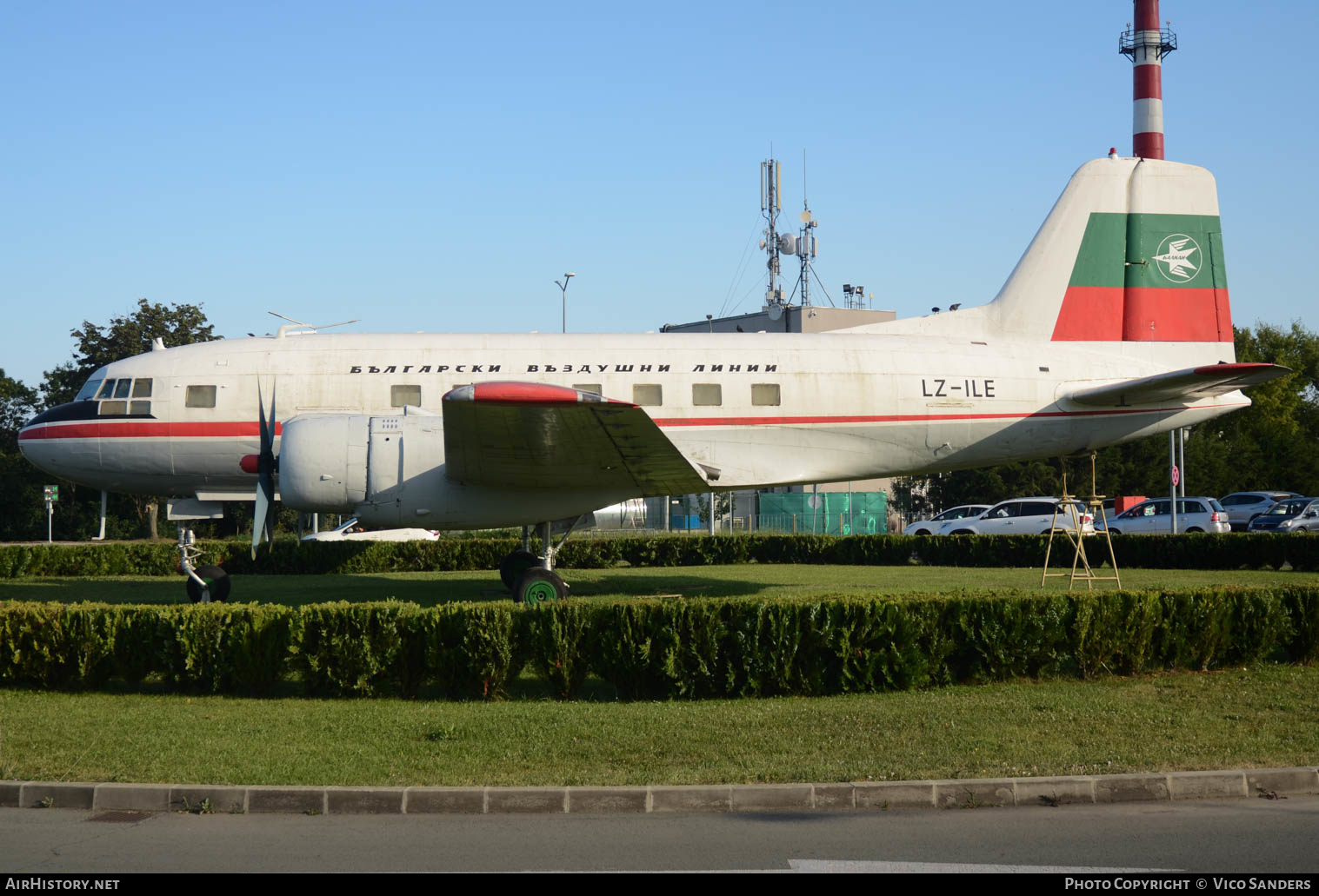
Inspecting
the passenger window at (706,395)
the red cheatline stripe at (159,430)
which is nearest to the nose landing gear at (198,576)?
the red cheatline stripe at (159,430)

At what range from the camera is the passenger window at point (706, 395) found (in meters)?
19.3

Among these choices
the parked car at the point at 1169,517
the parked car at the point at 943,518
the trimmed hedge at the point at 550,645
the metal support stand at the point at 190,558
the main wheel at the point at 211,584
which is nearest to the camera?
the trimmed hedge at the point at 550,645

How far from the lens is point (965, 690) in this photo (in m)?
11.8

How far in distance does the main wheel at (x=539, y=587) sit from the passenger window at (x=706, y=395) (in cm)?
401

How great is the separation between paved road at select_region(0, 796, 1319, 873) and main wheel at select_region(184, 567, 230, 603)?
11.3 meters

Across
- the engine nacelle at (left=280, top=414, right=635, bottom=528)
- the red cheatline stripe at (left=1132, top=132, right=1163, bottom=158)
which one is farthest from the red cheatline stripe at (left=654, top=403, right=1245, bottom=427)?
the red cheatline stripe at (left=1132, top=132, right=1163, bottom=158)

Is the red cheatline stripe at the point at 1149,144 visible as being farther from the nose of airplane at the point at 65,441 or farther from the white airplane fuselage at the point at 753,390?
the nose of airplane at the point at 65,441

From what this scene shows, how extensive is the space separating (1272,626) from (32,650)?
1391 cm

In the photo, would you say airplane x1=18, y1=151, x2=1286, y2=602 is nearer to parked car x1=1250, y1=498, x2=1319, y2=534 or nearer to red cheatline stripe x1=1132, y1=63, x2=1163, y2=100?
parked car x1=1250, y1=498, x2=1319, y2=534

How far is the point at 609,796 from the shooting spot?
7.82m

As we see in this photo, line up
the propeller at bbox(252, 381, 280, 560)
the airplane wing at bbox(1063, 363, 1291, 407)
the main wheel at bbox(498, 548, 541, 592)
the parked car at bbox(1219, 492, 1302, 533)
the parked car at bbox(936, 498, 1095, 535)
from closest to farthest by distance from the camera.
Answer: the airplane wing at bbox(1063, 363, 1291, 407) → the propeller at bbox(252, 381, 280, 560) → the main wheel at bbox(498, 548, 541, 592) → the parked car at bbox(936, 498, 1095, 535) → the parked car at bbox(1219, 492, 1302, 533)

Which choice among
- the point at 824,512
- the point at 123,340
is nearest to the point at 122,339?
the point at 123,340

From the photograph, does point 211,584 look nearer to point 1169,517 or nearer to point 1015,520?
point 1015,520

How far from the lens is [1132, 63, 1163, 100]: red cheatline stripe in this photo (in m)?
47.7
